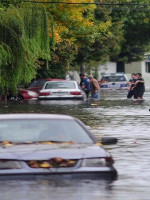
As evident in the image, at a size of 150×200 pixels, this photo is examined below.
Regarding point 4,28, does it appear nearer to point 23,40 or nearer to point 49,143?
point 23,40

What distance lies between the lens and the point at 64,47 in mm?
54844

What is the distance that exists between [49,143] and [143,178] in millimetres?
1686

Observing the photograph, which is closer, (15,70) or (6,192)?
(6,192)

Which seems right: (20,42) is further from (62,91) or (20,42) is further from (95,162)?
(95,162)

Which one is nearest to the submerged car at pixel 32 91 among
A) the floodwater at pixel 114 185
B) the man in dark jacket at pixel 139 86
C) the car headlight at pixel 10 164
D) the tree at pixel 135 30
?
the man in dark jacket at pixel 139 86

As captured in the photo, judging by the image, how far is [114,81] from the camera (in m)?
A: 83.9

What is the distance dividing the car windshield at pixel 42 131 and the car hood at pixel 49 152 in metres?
0.62

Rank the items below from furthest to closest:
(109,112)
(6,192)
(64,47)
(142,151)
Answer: (64,47)
(109,112)
(142,151)
(6,192)

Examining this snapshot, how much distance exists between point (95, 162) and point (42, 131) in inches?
64.5

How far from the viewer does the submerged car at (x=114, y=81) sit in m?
82.9

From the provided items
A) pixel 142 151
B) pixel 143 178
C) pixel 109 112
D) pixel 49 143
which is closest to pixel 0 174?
pixel 49 143

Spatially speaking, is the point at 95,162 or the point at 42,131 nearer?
the point at 95,162

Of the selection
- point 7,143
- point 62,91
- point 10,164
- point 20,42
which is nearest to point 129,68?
point 62,91

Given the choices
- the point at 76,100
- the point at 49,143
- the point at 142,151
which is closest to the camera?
the point at 49,143
